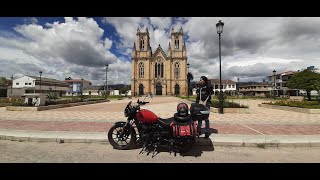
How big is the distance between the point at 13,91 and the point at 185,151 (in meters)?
82.9

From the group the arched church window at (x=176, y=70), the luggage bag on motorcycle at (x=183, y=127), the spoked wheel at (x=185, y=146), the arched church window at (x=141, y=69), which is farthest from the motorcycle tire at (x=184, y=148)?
the arched church window at (x=176, y=70)

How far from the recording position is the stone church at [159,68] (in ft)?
238

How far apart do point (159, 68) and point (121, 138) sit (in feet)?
229

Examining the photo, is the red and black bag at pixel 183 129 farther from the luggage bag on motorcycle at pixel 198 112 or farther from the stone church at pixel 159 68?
the stone church at pixel 159 68

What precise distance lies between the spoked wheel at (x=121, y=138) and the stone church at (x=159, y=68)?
2624 inches

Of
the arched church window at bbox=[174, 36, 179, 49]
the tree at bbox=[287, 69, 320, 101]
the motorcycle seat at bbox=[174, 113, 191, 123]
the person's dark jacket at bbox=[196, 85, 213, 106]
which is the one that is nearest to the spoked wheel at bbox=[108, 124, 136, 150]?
the motorcycle seat at bbox=[174, 113, 191, 123]

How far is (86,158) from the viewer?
4660mm

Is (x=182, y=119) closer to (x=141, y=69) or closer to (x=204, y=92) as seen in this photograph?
(x=204, y=92)

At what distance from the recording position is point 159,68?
245 ft

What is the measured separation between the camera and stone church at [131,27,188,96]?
72.7m

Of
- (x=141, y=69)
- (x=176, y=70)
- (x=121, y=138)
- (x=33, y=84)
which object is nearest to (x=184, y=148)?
(x=121, y=138)
